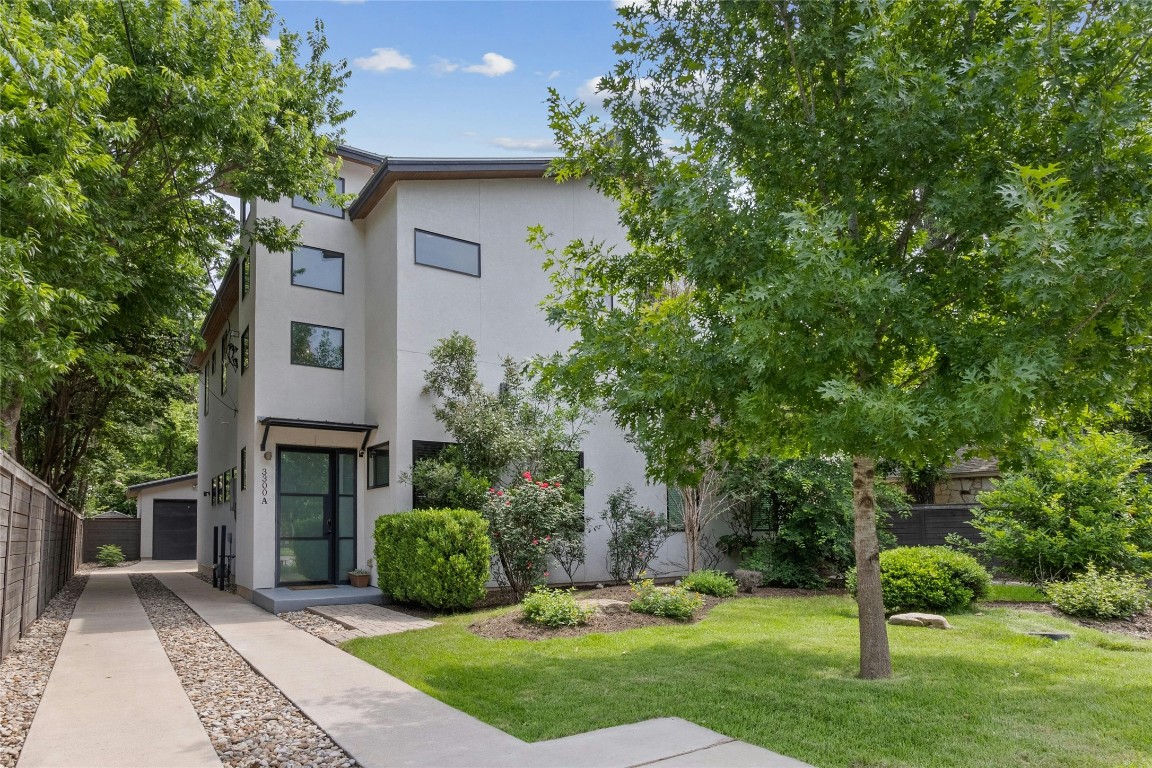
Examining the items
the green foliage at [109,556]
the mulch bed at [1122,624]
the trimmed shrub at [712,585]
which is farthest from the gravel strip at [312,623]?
the green foliage at [109,556]

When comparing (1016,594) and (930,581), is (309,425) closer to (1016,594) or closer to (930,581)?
(930,581)

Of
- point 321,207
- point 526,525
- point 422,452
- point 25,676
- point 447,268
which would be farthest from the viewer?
point 321,207

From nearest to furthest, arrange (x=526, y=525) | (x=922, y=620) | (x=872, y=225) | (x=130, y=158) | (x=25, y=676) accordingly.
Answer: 1. (x=872, y=225)
2. (x=25, y=676)
3. (x=922, y=620)
4. (x=130, y=158)
5. (x=526, y=525)

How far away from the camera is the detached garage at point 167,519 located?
30.6 meters

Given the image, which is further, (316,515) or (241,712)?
(316,515)

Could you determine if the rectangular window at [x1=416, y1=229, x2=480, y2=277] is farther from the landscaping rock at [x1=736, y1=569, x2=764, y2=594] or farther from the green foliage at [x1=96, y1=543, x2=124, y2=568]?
the green foliage at [x1=96, y1=543, x2=124, y2=568]

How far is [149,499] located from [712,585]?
91.1 ft

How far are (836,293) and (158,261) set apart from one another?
451 inches

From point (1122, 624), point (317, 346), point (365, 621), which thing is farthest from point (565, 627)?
point (317, 346)

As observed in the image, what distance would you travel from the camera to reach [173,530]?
31000 mm

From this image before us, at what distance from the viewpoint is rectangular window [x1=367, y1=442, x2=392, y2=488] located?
12.5 metres

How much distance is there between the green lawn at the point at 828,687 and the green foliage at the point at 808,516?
353 cm

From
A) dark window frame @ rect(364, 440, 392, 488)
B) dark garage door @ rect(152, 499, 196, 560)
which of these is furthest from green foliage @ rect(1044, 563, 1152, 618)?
dark garage door @ rect(152, 499, 196, 560)

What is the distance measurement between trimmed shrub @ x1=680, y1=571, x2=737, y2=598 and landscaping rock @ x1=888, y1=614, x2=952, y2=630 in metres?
2.92
